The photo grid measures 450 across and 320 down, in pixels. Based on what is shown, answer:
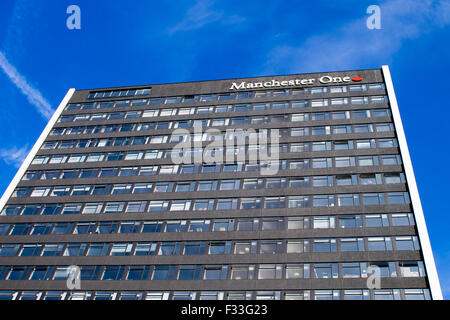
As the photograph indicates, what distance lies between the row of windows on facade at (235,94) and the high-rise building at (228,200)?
270 mm

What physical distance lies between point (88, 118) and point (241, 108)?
26.3 meters

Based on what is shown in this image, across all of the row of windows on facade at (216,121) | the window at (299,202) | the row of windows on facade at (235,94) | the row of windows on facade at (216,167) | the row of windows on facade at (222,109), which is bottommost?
the window at (299,202)

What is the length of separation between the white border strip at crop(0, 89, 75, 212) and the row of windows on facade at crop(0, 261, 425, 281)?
39.7 feet

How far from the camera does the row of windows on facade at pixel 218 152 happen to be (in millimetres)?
52656

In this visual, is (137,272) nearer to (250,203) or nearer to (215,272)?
(215,272)

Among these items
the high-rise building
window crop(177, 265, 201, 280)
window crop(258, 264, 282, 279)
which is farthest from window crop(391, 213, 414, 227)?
window crop(177, 265, 201, 280)

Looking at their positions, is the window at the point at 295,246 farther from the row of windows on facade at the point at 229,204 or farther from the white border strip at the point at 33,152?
the white border strip at the point at 33,152

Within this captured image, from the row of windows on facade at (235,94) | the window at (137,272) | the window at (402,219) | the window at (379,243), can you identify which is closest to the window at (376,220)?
the window at (402,219)

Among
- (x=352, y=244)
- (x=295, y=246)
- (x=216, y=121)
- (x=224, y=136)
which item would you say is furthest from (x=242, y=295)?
(x=216, y=121)

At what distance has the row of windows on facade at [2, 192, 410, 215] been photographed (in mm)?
46469

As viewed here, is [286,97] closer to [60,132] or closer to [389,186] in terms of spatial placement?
[389,186]

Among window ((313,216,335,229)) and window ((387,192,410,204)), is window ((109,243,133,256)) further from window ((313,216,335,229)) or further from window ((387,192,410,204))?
window ((387,192,410,204))

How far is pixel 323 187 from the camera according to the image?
159 feet

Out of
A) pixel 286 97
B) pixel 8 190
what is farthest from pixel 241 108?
pixel 8 190
